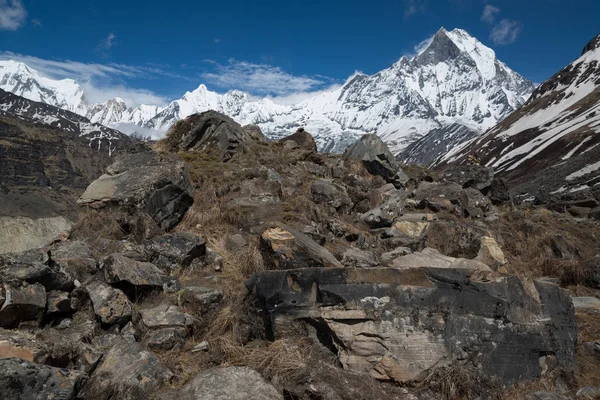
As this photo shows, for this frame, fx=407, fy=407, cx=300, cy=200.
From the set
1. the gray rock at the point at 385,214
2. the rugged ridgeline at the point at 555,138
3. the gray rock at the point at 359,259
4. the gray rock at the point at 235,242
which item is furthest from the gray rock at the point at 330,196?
the rugged ridgeline at the point at 555,138

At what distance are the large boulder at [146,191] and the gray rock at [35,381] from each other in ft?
14.3

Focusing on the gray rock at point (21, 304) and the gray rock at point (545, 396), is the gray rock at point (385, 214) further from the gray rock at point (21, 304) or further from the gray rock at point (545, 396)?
the gray rock at point (21, 304)

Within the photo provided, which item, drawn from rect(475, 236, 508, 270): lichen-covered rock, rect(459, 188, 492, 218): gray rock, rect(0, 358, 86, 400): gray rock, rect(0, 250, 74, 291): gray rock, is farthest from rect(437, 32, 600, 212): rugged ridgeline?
rect(0, 358, 86, 400): gray rock

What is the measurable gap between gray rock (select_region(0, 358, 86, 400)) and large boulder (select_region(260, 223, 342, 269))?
116 inches

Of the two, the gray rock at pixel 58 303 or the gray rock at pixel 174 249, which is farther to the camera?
the gray rock at pixel 174 249

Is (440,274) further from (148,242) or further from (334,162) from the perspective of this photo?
(334,162)

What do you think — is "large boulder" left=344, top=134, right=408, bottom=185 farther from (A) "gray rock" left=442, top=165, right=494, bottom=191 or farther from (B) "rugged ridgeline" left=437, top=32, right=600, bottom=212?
(B) "rugged ridgeline" left=437, top=32, right=600, bottom=212

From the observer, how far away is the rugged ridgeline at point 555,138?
43.9 metres

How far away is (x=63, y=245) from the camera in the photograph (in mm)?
5957

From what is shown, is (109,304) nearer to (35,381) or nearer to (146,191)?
(35,381)

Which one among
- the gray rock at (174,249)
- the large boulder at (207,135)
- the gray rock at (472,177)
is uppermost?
the large boulder at (207,135)

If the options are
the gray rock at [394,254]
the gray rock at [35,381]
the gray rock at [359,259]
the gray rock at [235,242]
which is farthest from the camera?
the gray rock at [235,242]

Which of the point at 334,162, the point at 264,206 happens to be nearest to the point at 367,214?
the point at 264,206

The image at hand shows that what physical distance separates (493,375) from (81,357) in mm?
4030
